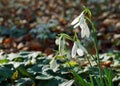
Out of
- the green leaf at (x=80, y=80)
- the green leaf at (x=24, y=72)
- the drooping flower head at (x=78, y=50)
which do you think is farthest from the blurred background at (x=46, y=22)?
the drooping flower head at (x=78, y=50)

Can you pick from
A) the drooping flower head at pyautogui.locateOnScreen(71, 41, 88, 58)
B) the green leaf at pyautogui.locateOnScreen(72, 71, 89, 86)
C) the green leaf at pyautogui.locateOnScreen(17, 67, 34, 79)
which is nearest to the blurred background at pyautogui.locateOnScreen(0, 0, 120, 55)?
the green leaf at pyautogui.locateOnScreen(17, 67, 34, 79)

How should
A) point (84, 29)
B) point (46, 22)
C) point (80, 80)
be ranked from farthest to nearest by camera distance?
point (46, 22), point (80, 80), point (84, 29)

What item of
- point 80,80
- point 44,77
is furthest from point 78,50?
point 44,77

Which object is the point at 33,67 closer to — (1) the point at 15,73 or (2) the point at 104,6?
(1) the point at 15,73

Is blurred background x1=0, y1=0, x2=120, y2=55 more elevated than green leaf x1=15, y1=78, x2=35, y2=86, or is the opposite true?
blurred background x1=0, y1=0, x2=120, y2=55

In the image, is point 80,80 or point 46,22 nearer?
point 80,80

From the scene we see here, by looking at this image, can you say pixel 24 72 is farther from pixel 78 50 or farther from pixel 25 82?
pixel 78 50

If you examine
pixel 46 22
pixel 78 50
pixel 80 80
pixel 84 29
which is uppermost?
pixel 46 22

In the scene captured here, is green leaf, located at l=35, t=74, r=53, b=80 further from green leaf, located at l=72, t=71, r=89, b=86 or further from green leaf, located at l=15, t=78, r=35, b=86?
green leaf, located at l=72, t=71, r=89, b=86

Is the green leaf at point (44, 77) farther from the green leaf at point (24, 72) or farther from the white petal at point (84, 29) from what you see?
the white petal at point (84, 29)
